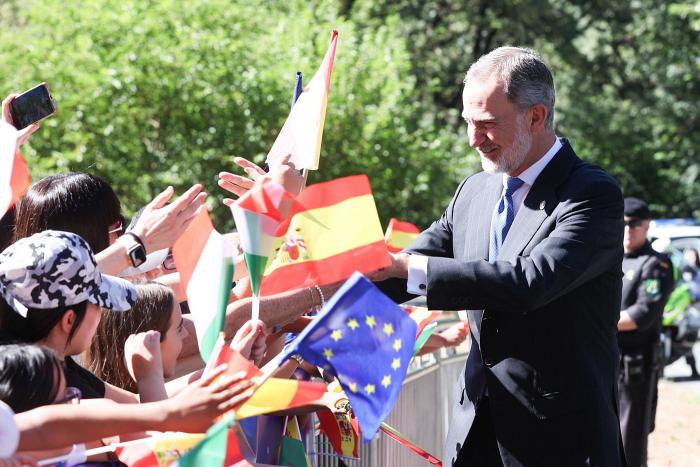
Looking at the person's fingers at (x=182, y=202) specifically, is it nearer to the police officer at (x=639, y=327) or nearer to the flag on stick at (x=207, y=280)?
the flag on stick at (x=207, y=280)

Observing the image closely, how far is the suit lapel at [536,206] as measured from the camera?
358 cm

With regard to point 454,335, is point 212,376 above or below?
above

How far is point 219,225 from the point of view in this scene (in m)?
12.9

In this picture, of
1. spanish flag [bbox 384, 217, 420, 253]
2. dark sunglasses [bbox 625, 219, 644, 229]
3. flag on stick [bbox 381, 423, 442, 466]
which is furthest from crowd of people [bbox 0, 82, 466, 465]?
dark sunglasses [bbox 625, 219, 644, 229]

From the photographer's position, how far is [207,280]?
3.00m

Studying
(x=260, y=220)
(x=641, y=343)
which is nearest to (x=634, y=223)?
(x=641, y=343)

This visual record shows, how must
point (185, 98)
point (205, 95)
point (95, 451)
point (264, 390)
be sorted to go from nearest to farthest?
point (95, 451) → point (264, 390) → point (185, 98) → point (205, 95)

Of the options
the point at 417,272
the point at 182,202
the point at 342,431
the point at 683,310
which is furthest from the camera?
the point at 683,310

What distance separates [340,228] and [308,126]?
0.77 m

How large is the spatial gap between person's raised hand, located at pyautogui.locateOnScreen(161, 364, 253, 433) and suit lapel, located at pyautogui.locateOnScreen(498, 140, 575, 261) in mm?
1286

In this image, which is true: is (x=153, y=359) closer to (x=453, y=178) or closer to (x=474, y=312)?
(x=474, y=312)

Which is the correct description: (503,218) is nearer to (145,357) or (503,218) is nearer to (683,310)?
(145,357)

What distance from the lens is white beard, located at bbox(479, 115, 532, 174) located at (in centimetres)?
363

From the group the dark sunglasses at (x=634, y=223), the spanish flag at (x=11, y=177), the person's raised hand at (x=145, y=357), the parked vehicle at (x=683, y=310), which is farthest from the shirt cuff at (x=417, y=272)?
the parked vehicle at (x=683, y=310)
